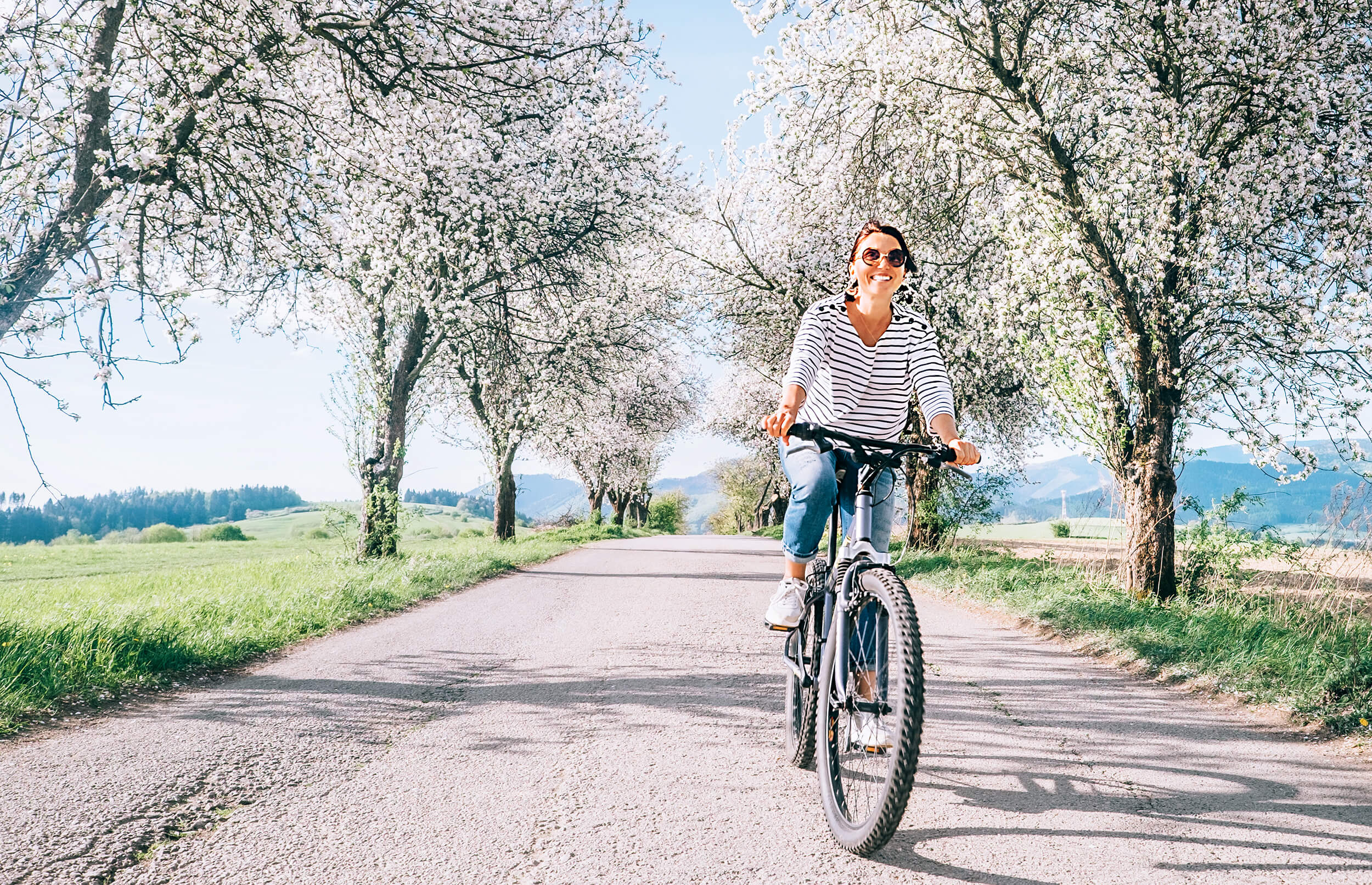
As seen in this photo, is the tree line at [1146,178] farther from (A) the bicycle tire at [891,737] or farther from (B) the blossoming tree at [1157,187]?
(A) the bicycle tire at [891,737]

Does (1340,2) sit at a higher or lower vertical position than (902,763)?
higher

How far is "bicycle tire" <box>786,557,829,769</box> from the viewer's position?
337cm

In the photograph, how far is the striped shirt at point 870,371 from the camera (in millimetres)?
3676

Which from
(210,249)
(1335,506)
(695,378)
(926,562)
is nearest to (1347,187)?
(1335,506)

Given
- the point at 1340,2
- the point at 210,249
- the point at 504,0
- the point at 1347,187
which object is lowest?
the point at 210,249

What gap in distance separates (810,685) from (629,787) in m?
0.92

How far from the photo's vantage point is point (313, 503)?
1331 cm

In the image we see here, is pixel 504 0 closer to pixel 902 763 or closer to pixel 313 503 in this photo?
pixel 313 503

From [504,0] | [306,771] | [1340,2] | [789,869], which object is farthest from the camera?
[504,0]

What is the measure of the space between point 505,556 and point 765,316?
25.6 feet

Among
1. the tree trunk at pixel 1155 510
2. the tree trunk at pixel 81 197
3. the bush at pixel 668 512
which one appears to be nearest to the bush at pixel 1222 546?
the tree trunk at pixel 1155 510

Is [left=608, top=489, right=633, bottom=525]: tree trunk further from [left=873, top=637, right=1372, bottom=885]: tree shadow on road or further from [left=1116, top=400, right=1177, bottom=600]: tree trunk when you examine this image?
[left=873, top=637, right=1372, bottom=885]: tree shadow on road

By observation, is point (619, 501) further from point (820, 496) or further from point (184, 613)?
point (820, 496)

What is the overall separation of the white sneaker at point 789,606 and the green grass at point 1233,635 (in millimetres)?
3335
